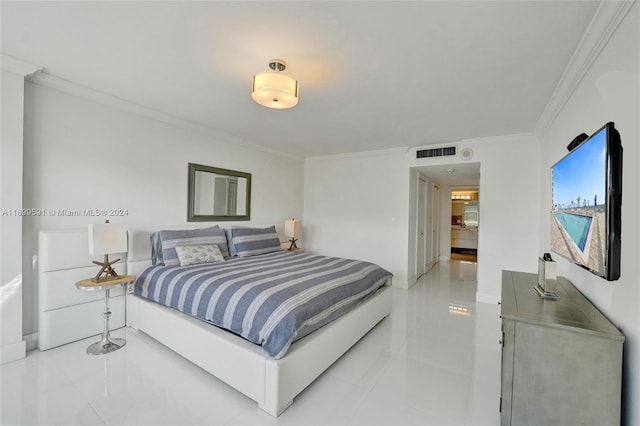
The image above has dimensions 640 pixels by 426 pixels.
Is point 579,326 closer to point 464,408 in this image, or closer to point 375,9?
point 464,408

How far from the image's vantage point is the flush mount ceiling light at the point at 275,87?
2.00 metres

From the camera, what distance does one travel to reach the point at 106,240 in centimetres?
251

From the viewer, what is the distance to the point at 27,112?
247cm

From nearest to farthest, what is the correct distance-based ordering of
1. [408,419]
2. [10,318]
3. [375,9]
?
[375,9], [408,419], [10,318]

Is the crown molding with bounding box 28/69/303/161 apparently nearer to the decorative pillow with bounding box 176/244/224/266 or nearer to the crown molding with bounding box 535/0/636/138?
the decorative pillow with bounding box 176/244/224/266

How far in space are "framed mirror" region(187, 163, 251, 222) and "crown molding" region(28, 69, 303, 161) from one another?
50 cm

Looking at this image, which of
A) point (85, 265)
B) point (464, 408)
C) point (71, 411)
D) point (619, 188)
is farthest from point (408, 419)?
point (85, 265)

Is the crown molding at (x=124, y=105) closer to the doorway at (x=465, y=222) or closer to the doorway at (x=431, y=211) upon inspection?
the doorway at (x=431, y=211)

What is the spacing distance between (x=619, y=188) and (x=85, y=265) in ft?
13.5

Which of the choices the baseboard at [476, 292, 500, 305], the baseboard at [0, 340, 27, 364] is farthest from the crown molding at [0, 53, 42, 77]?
the baseboard at [476, 292, 500, 305]

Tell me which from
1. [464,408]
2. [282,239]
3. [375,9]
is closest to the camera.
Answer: [375,9]

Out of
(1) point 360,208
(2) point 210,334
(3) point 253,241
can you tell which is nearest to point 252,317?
(2) point 210,334

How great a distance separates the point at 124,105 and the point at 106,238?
1.56 m

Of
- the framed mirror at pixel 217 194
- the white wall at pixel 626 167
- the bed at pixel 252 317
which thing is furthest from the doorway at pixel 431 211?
the framed mirror at pixel 217 194
